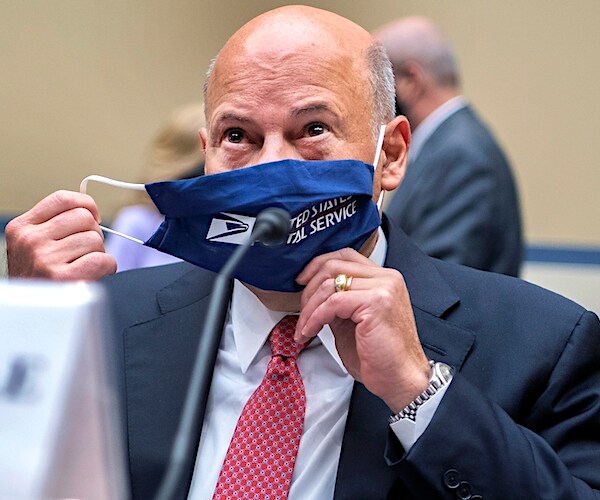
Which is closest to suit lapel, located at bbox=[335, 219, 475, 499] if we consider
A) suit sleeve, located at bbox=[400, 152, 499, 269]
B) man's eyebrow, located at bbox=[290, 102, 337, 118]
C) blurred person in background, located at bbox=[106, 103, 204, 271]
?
man's eyebrow, located at bbox=[290, 102, 337, 118]

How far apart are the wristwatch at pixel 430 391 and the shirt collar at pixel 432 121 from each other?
219cm

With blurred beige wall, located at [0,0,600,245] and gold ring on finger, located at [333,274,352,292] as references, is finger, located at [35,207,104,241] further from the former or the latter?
blurred beige wall, located at [0,0,600,245]

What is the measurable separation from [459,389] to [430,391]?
0.04 meters

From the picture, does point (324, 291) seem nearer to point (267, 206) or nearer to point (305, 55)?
point (267, 206)

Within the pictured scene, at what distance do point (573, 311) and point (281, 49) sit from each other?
0.67m

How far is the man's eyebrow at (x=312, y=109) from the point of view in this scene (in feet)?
5.99

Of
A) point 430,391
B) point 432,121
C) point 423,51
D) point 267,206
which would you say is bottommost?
point 432,121

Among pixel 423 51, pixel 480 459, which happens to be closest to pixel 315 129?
pixel 480 459

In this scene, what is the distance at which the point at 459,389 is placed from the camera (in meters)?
1.63

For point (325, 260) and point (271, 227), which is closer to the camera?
point (271, 227)

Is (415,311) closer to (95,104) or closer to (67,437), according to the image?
(67,437)

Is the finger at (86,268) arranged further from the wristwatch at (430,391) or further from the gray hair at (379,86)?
the wristwatch at (430,391)

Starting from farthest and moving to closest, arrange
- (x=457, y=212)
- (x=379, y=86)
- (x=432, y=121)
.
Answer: (x=432, y=121), (x=457, y=212), (x=379, y=86)

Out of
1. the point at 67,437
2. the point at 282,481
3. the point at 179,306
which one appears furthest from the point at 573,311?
the point at 67,437
